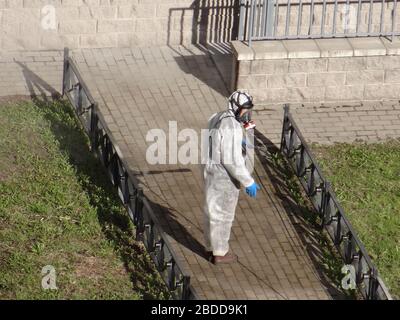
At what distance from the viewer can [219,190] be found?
55.4 ft

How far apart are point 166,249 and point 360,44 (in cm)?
553

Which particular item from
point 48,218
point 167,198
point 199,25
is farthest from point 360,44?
point 48,218

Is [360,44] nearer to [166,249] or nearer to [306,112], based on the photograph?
[306,112]

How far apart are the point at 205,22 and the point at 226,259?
5.30 metres

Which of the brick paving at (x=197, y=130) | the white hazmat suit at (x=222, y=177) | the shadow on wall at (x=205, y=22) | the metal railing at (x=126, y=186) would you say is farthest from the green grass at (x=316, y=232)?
the shadow on wall at (x=205, y=22)

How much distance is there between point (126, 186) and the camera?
58.1 ft

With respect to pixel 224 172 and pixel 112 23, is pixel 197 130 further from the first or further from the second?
pixel 224 172

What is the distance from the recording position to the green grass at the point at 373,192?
1766 centimetres

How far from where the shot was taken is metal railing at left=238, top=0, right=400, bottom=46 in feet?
67.4

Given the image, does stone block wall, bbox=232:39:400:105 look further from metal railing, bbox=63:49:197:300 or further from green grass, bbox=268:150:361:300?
metal railing, bbox=63:49:197:300
